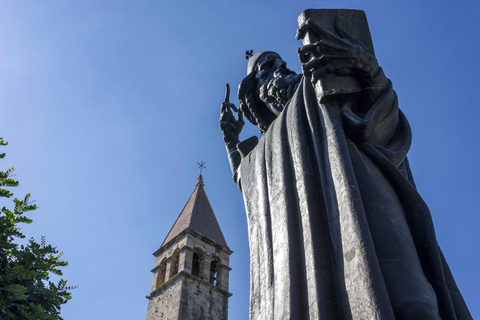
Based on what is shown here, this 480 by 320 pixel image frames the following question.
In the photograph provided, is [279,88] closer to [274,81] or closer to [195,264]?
[274,81]

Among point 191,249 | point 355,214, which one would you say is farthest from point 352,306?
point 191,249

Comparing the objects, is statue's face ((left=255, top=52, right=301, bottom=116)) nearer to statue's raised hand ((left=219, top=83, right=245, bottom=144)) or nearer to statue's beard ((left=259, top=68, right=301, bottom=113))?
statue's beard ((left=259, top=68, right=301, bottom=113))

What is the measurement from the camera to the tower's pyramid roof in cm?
3139

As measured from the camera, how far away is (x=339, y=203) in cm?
213

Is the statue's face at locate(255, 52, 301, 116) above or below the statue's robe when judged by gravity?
above

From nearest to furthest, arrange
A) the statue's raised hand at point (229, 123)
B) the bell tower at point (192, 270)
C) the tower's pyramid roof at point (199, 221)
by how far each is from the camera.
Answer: the statue's raised hand at point (229, 123)
the bell tower at point (192, 270)
the tower's pyramid roof at point (199, 221)

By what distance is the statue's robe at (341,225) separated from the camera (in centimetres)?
186

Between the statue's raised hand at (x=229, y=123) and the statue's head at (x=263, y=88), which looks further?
the statue's raised hand at (x=229, y=123)

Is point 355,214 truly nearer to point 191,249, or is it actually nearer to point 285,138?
point 285,138

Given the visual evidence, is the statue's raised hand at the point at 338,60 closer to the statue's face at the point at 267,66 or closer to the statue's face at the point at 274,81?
the statue's face at the point at 274,81

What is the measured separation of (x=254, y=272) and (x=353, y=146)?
78 cm

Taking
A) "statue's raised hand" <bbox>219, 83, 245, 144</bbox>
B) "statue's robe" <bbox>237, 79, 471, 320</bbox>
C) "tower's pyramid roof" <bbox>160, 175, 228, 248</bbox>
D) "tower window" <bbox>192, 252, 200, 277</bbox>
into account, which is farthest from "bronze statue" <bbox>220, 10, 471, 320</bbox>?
"tower's pyramid roof" <bbox>160, 175, 228, 248</bbox>

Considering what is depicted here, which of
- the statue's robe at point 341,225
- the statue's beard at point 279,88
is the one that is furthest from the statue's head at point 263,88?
the statue's robe at point 341,225

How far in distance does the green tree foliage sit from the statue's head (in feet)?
9.91
